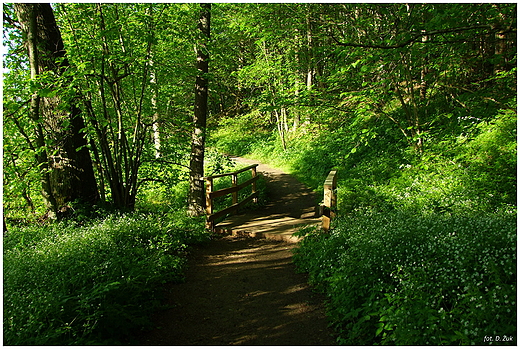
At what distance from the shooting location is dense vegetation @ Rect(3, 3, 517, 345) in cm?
330

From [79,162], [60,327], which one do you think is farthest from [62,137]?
[60,327]

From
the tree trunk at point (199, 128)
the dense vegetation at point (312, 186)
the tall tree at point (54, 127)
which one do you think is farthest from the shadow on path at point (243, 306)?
the tall tree at point (54, 127)

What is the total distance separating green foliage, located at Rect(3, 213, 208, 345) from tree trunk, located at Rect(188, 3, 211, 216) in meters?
2.59

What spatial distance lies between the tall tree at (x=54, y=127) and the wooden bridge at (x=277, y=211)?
2846mm

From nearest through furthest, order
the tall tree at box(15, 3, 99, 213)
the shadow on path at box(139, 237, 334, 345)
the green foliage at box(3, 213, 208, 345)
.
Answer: the green foliage at box(3, 213, 208, 345) < the shadow on path at box(139, 237, 334, 345) < the tall tree at box(15, 3, 99, 213)

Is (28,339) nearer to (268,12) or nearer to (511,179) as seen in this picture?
(511,179)

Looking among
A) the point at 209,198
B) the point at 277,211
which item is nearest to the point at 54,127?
the point at 209,198

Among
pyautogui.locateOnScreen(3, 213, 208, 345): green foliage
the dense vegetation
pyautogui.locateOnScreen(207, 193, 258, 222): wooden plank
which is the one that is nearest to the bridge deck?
pyautogui.locateOnScreen(207, 193, 258, 222): wooden plank

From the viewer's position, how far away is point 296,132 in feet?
62.8

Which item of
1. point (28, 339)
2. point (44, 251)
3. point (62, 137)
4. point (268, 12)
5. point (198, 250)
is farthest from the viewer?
point (268, 12)

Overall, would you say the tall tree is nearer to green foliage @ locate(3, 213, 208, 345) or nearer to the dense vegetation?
the dense vegetation

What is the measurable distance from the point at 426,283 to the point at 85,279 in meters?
3.89

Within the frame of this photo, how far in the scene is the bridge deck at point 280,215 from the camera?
7883mm

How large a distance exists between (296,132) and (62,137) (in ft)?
46.2
